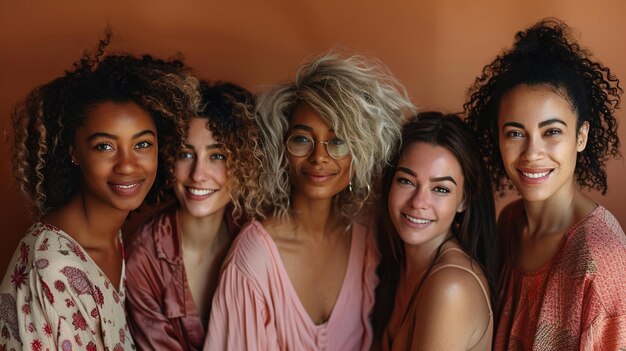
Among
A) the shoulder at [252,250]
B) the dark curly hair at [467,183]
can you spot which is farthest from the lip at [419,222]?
the shoulder at [252,250]

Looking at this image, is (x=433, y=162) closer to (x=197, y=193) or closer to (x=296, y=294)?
(x=296, y=294)

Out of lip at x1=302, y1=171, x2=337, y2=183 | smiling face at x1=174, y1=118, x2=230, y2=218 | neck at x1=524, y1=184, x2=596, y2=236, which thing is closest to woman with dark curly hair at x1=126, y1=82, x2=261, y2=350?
smiling face at x1=174, y1=118, x2=230, y2=218

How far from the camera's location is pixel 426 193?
2299mm

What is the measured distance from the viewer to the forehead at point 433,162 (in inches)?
90.4

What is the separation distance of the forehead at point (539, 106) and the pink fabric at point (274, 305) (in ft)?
2.53

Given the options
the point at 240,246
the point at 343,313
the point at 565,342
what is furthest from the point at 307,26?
the point at 565,342

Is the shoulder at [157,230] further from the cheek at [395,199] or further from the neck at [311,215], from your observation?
the cheek at [395,199]

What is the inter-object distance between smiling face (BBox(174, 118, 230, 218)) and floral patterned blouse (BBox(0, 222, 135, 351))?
411 millimetres

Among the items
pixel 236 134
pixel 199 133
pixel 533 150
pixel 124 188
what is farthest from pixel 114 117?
pixel 533 150

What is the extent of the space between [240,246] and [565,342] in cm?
111

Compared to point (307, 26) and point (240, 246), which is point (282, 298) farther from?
point (307, 26)

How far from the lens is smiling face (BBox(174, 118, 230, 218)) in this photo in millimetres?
2424

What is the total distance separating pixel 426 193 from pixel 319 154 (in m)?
0.39

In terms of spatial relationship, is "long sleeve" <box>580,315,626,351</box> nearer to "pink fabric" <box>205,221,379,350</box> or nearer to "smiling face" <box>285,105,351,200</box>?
"pink fabric" <box>205,221,379,350</box>
